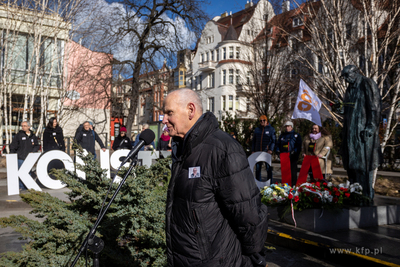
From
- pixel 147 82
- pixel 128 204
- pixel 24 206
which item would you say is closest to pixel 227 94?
pixel 147 82

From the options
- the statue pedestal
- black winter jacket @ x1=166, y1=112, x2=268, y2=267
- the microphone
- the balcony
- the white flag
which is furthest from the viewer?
the balcony

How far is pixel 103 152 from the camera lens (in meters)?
10.8

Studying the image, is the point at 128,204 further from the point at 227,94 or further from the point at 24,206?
the point at 227,94

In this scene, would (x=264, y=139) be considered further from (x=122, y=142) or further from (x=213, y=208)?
(x=213, y=208)

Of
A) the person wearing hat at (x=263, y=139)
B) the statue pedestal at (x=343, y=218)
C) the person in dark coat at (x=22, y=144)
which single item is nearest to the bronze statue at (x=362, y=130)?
the statue pedestal at (x=343, y=218)

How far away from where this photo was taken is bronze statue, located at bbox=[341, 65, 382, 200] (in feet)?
20.5

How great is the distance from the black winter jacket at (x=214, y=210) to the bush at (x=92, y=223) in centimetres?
151

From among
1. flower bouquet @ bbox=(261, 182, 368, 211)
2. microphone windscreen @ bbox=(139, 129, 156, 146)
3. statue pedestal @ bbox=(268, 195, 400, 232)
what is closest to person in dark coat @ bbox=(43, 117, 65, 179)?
flower bouquet @ bbox=(261, 182, 368, 211)

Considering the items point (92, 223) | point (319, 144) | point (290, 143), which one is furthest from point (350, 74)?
point (92, 223)

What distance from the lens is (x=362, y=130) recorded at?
6.30 meters

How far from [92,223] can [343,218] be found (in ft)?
13.4

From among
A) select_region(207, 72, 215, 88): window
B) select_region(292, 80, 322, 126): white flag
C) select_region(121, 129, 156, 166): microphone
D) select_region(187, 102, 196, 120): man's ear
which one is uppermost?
select_region(207, 72, 215, 88): window

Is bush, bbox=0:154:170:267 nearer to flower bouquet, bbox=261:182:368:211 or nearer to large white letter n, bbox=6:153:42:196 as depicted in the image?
flower bouquet, bbox=261:182:368:211

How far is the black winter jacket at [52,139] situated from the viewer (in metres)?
11.7
